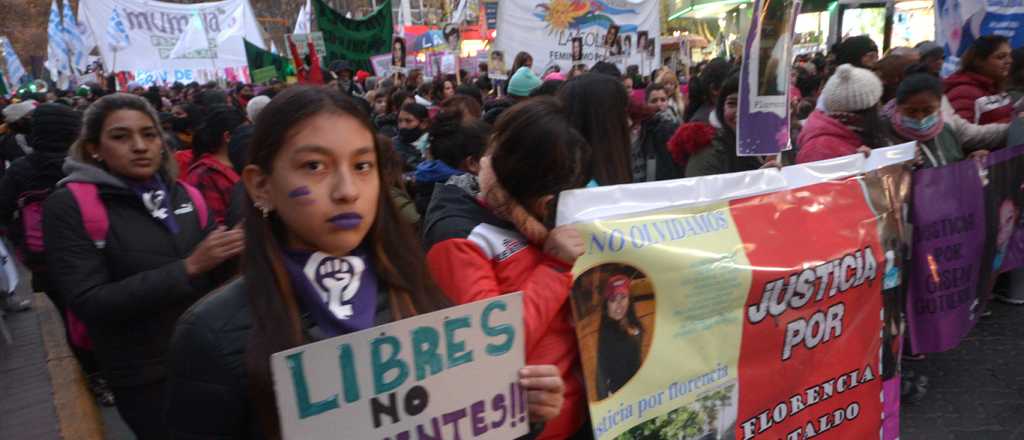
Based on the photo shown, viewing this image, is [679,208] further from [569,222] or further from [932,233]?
[932,233]

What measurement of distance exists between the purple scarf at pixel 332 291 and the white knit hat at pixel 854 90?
3.27 meters

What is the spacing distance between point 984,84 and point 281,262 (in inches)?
232

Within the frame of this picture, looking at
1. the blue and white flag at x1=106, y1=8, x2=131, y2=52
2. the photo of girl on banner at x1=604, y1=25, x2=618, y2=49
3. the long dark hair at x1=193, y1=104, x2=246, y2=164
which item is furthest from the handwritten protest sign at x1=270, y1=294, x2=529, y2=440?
the blue and white flag at x1=106, y1=8, x2=131, y2=52

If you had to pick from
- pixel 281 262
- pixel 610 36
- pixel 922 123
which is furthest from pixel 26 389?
pixel 610 36

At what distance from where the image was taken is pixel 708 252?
2.29 metres

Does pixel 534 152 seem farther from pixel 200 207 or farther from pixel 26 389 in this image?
pixel 26 389

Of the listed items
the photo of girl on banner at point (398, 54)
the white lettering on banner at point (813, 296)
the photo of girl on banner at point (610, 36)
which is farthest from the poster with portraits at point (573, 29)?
the white lettering on banner at point (813, 296)

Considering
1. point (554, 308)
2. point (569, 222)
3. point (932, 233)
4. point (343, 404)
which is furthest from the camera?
point (932, 233)

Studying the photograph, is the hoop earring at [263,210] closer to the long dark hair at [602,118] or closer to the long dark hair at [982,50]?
the long dark hair at [602,118]

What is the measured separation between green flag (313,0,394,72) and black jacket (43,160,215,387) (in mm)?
7340

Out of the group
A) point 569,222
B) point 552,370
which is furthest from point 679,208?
point 552,370

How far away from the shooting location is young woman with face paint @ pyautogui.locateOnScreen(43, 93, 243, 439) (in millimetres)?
2275

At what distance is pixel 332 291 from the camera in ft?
4.42

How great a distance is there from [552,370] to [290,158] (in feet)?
2.38
